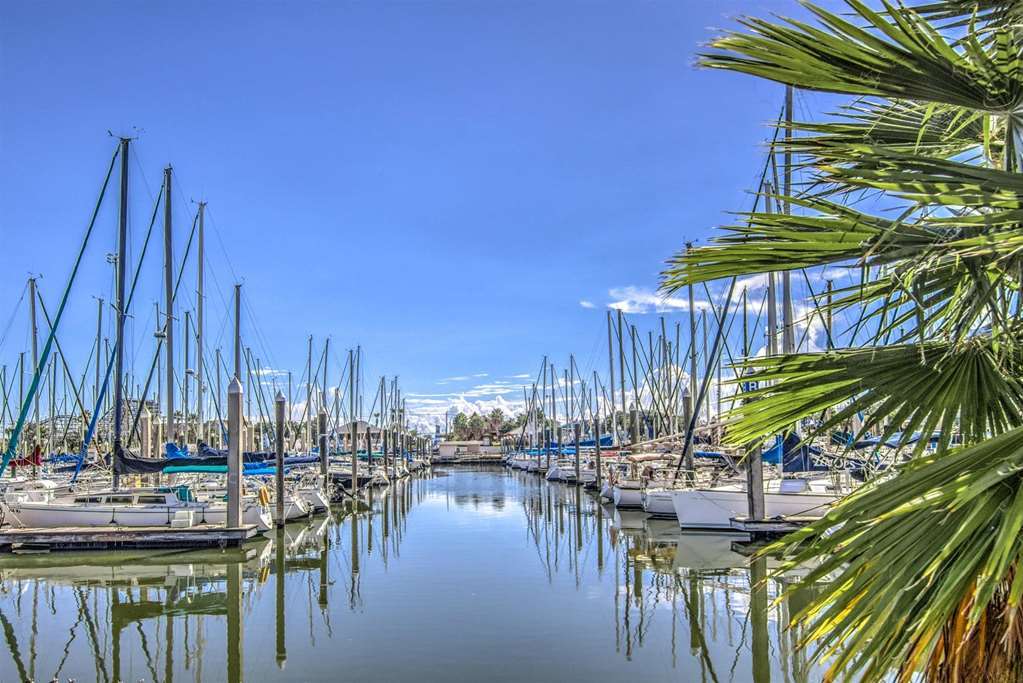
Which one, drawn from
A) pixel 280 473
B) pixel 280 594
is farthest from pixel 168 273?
pixel 280 594

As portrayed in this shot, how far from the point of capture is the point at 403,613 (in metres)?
16.5

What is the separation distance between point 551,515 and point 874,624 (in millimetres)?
34670

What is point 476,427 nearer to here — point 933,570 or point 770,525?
point 770,525

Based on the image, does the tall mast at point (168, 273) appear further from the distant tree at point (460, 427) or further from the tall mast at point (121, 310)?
the distant tree at point (460, 427)

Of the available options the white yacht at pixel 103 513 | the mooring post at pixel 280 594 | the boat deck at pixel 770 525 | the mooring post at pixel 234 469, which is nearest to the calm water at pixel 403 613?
the mooring post at pixel 280 594

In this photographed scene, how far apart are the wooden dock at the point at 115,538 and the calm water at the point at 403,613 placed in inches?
18.8

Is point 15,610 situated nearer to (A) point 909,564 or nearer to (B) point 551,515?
(A) point 909,564

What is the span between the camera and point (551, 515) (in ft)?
120

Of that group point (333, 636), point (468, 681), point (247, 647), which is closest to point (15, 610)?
point (247, 647)

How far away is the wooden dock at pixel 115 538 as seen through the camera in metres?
23.2

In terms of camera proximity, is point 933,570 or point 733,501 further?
point 733,501

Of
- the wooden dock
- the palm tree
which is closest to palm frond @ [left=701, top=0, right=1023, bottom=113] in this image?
the palm tree

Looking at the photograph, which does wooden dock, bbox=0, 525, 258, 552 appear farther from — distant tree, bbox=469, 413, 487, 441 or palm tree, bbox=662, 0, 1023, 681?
distant tree, bbox=469, 413, 487, 441

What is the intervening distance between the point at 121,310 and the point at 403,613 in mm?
18498
